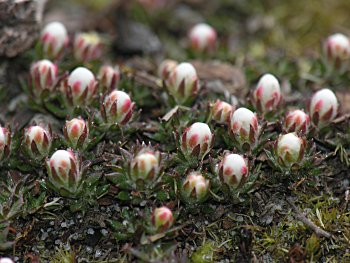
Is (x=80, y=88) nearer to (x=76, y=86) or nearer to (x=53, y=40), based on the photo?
(x=76, y=86)

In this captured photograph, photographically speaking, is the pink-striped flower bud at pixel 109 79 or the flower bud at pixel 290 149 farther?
the pink-striped flower bud at pixel 109 79

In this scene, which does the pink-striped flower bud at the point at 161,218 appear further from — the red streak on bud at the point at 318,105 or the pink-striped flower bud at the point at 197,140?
the red streak on bud at the point at 318,105

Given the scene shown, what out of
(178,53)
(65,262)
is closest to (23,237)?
(65,262)

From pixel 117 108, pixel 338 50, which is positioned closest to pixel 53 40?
pixel 117 108

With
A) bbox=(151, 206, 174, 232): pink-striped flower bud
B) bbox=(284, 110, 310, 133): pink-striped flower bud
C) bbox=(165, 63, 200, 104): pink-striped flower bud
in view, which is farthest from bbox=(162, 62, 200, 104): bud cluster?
bbox=(151, 206, 174, 232): pink-striped flower bud

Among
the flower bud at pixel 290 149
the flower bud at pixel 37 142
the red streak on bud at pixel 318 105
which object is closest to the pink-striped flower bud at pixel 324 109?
the red streak on bud at pixel 318 105

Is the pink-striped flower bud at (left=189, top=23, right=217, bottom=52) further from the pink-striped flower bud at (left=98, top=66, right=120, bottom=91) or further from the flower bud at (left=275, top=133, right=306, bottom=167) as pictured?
the flower bud at (left=275, top=133, right=306, bottom=167)
